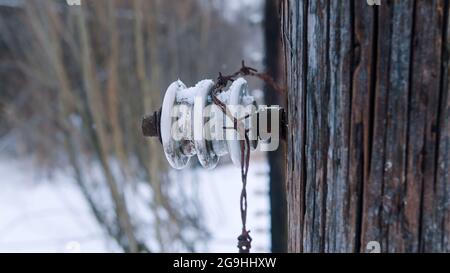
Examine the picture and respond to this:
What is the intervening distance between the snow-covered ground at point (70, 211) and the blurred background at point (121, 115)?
22mm

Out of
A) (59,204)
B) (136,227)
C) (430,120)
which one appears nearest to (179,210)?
(136,227)

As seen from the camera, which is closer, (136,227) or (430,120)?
(430,120)

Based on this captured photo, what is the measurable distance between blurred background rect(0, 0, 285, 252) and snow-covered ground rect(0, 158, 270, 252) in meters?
0.02

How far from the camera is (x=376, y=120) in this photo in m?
0.62

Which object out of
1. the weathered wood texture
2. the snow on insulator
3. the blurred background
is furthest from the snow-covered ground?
the weathered wood texture

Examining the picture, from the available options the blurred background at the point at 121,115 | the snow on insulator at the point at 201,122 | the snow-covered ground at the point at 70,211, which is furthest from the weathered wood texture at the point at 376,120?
the snow-covered ground at the point at 70,211

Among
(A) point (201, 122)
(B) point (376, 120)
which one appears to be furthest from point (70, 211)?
(B) point (376, 120)

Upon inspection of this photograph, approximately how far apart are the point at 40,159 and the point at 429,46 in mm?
6438

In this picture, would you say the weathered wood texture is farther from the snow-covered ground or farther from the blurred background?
the snow-covered ground

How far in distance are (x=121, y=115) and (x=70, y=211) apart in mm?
2151

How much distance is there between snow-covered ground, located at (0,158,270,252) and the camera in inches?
173

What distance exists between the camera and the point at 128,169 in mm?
3479

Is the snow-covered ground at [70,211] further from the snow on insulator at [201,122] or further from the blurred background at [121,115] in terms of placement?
the snow on insulator at [201,122]
